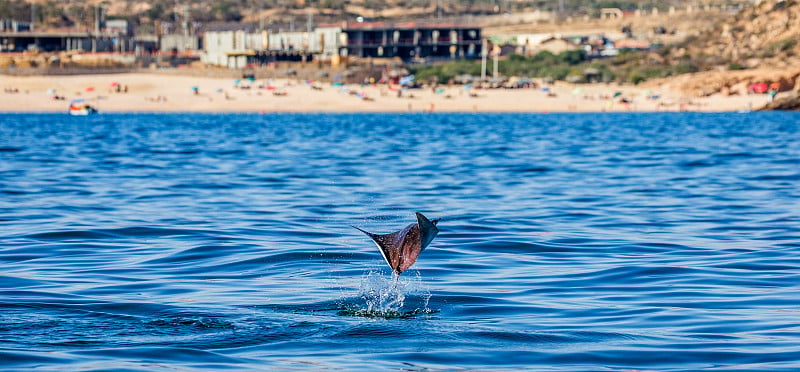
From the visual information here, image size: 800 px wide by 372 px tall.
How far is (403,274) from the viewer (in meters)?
16.5

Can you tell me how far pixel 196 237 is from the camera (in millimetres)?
20531

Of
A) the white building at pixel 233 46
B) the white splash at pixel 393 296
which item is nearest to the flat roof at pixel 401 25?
the white building at pixel 233 46

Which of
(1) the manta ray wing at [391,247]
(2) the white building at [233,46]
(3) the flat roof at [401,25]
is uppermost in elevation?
(3) the flat roof at [401,25]

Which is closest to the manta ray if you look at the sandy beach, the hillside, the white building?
the sandy beach

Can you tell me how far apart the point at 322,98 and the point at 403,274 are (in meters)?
89.9

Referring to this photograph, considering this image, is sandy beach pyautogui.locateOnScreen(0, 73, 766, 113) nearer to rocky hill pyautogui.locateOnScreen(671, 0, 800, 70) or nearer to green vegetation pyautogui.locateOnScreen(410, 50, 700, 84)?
green vegetation pyautogui.locateOnScreen(410, 50, 700, 84)

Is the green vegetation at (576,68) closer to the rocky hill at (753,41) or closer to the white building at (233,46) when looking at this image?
the rocky hill at (753,41)

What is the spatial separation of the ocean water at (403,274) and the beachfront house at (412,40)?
330ft

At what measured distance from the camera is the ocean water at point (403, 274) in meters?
12.0

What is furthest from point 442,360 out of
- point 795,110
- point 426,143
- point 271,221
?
point 795,110

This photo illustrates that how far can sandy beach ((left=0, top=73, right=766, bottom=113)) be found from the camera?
103 m

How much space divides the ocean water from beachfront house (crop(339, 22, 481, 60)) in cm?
10048

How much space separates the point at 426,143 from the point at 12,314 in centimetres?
4241

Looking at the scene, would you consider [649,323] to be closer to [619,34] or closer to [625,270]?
[625,270]
